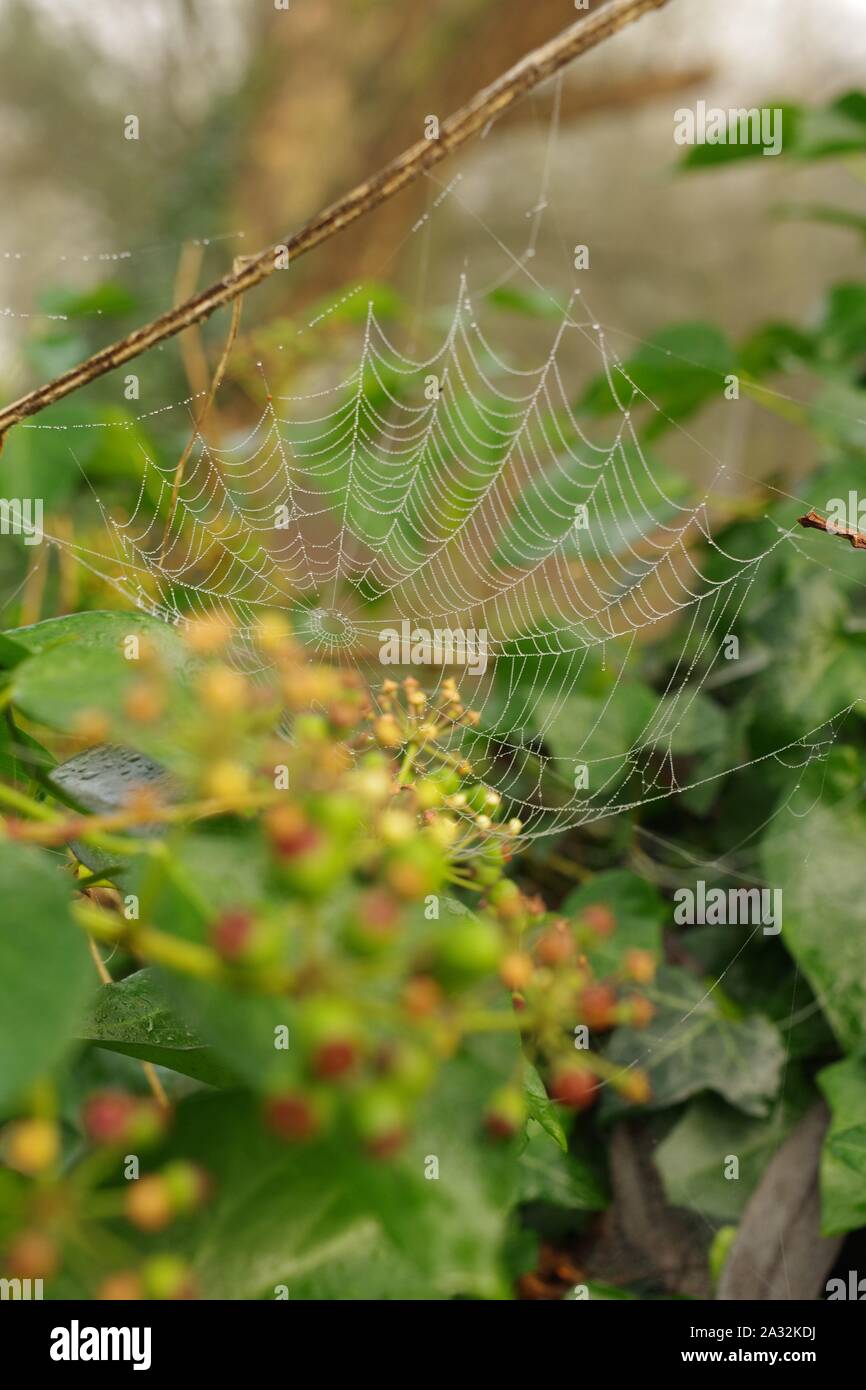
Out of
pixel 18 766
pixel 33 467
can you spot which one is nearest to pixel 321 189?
pixel 33 467

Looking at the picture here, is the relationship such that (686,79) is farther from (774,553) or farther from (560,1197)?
(560,1197)

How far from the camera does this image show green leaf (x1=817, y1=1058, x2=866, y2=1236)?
0.57 metres

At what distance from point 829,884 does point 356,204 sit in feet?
1.68

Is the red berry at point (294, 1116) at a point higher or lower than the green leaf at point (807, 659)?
lower

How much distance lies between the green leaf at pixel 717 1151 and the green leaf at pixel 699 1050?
0.01 metres

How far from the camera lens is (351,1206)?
289mm

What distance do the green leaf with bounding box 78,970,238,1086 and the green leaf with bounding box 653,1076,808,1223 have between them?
0.39m

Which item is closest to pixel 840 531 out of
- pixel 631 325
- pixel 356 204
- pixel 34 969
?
pixel 356 204

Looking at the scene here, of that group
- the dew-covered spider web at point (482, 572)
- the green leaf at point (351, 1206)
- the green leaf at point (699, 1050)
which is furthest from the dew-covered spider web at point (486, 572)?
the green leaf at point (351, 1206)

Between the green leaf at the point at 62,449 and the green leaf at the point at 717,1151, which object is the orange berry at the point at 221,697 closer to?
the green leaf at the point at 717,1151

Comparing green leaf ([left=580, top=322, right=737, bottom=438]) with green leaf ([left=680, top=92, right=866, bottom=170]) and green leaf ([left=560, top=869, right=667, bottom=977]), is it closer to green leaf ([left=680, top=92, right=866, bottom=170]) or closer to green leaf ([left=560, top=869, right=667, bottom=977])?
green leaf ([left=680, top=92, right=866, bottom=170])

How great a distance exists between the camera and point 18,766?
0.39 meters

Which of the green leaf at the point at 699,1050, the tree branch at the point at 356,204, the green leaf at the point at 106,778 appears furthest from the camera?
the green leaf at the point at 699,1050

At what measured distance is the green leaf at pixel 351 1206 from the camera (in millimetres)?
235
